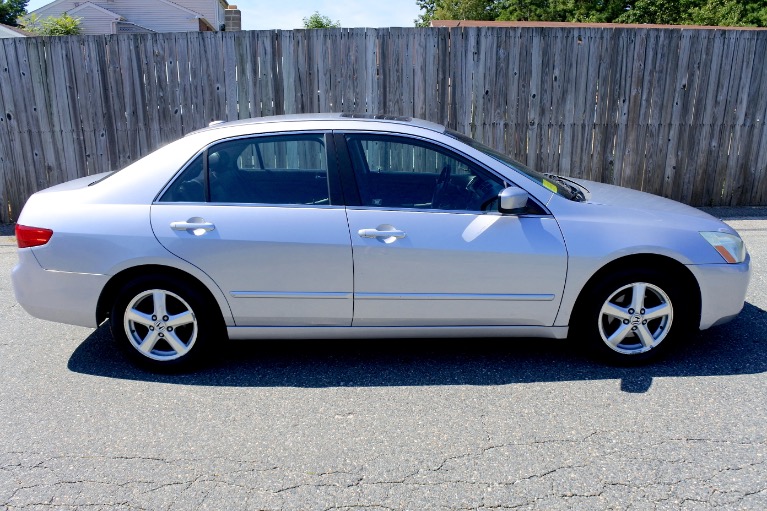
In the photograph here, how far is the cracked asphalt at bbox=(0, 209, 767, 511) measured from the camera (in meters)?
2.86

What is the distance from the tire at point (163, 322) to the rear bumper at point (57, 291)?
16 cm

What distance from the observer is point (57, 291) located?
397 centimetres

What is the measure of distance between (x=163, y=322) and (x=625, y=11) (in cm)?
4027

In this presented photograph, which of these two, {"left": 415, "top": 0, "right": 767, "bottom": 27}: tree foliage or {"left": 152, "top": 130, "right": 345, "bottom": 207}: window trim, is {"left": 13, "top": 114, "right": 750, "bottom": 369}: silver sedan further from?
{"left": 415, "top": 0, "right": 767, "bottom": 27}: tree foliage

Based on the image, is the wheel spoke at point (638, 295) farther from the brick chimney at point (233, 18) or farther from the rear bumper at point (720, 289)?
the brick chimney at point (233, 18)

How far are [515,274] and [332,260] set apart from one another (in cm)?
112

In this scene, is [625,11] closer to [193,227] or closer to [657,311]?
[657,311]

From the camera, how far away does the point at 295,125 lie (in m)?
4.12

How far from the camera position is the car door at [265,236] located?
3.83 meters

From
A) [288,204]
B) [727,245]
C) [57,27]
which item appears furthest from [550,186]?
[57,27]

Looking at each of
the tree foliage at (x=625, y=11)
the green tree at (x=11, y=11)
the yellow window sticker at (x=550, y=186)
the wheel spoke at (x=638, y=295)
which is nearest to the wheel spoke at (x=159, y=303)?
the yellow window sticker at (x=550, y=186)

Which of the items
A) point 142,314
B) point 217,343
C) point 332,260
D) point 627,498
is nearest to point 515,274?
point 332,260

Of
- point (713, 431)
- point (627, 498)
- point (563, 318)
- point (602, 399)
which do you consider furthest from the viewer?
point (563, 318)

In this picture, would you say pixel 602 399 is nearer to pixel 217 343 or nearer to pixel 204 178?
pixel 217 343
